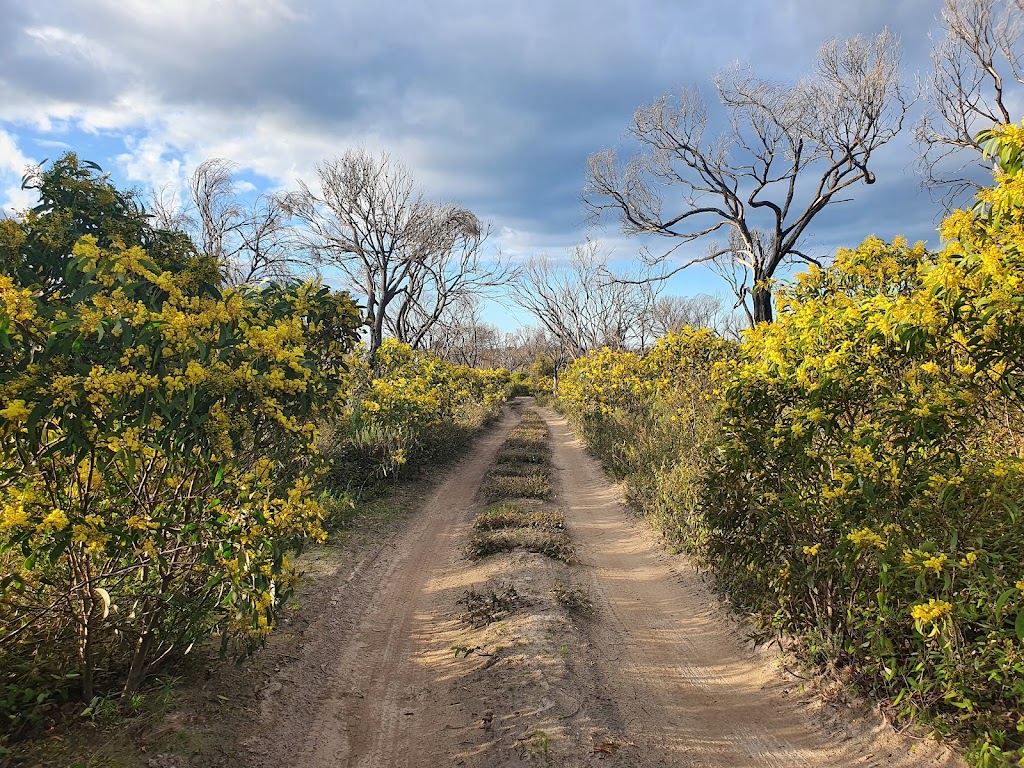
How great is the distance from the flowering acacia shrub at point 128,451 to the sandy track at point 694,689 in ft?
7.56

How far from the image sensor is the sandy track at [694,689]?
2721 millimetres

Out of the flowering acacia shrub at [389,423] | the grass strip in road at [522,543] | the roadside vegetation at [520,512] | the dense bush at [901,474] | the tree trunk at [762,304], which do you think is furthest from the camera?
the tree trunk at [762,304]

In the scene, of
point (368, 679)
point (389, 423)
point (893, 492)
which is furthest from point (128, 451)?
point (389, 423)

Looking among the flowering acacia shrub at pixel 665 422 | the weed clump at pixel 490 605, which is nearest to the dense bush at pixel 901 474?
the flowering acacia shrub at pixel 665 422

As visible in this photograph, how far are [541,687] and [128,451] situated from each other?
260 centimetres

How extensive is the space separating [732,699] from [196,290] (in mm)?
4084

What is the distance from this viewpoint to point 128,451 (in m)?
2.16

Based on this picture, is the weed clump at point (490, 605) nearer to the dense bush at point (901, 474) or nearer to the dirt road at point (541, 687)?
the dirt road at point (541, 687)

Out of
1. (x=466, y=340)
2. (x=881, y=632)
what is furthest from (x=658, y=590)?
(x=466, y=340)

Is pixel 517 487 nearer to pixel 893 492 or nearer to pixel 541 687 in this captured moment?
pixel 541 687

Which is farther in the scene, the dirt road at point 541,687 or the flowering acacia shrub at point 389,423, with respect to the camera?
the flowering acacia shrub at point 389,423

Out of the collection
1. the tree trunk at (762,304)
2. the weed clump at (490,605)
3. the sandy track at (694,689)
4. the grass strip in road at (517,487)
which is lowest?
the sandy track at (694,689)

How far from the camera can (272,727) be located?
2.82 metres

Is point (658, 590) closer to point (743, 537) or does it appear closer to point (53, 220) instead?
point (743, 537)
